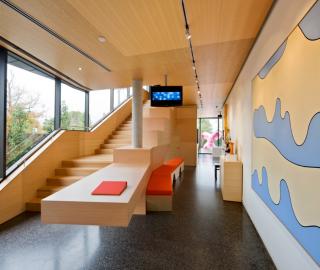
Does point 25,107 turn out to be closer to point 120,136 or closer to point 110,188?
point 110,188

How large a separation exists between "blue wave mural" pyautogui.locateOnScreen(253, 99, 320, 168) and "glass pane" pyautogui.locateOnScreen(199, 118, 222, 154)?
1386cm

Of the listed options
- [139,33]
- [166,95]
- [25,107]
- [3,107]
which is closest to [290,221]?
[139,33]

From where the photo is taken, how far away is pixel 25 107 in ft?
14.4

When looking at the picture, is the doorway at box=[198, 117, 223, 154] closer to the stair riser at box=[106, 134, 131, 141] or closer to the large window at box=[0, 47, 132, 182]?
the stair riser at box=[106, 134, 131, 141]

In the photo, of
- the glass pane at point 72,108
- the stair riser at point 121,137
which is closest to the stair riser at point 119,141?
the stair riser at point 121,137

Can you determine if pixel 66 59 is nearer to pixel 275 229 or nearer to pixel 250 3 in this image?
pixel 250 3

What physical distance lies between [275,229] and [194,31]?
2.90 m

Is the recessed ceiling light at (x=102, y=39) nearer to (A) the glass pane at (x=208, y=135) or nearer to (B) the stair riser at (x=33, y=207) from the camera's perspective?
(B) the stair riser at (x=33, y=207)

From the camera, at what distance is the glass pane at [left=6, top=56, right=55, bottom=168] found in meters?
4.07

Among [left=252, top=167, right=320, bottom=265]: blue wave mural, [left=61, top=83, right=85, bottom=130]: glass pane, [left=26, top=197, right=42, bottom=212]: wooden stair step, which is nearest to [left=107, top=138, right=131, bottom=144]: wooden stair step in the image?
[left=61, top=83, right=85, bottom=130]: glass pane

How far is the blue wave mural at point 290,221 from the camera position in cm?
147

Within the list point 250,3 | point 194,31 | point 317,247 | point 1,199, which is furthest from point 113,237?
point 250,3

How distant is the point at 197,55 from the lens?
158 inches

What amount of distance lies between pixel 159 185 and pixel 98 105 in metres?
4.53
